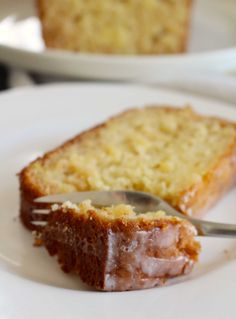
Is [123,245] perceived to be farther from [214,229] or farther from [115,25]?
[115,25]

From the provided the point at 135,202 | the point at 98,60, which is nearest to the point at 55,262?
the point at 135,202

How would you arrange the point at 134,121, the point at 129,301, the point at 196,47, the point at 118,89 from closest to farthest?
the point at 129,301
the point at 134,121
the point at 118,89
the point at 196,47

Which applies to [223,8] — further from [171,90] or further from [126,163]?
[126,163]

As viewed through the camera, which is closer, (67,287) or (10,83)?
(67,287)

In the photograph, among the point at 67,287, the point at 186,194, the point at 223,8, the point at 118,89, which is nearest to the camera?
the point at 67,287

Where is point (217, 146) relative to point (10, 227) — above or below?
above

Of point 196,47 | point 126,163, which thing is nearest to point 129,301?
point 126,163

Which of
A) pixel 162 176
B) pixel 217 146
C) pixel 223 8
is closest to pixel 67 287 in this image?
pixel 162 176
